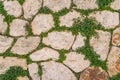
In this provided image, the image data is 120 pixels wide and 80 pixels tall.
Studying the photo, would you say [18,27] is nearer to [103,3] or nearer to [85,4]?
[85,4]

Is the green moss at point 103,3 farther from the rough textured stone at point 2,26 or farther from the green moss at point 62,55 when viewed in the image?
the rough textured stone at point 2,26

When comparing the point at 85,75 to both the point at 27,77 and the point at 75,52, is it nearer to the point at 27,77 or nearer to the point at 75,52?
the point at 75,52

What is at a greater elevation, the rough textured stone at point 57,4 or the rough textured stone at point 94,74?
the rough textured stone at point 57,4

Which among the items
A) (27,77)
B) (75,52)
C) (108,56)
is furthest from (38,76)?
(108,56)

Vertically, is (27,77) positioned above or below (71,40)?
below

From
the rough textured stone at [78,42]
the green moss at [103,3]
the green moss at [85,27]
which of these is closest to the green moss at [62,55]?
the rough textured stone at [78,42]

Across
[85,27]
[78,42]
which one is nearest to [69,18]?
[85,27]

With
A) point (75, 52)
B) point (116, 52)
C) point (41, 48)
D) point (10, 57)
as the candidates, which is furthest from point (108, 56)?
point (10, 57)

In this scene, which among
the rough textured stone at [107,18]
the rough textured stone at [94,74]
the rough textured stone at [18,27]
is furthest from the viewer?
the rough textured stone at [18,27]
